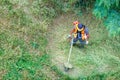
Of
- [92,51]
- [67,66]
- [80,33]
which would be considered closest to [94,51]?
[92,51]

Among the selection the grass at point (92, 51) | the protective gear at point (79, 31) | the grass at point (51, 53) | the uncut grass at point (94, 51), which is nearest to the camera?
the grass at point (51, 53)

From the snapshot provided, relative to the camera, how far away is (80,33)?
34.2 feet

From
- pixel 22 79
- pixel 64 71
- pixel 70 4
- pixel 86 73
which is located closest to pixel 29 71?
pixel 22 79

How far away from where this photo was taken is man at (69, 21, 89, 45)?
10305 millimetres

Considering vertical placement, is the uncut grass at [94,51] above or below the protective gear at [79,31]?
below

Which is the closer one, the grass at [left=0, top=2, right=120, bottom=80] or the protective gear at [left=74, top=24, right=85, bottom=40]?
the grass at [left=0, top=2, right=120, bottom=80]

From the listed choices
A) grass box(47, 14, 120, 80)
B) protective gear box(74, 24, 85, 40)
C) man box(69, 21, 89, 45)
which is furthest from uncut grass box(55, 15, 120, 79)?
protective gear box(74, 24, 85, 40)

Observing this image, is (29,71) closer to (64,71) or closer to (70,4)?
(64,71)

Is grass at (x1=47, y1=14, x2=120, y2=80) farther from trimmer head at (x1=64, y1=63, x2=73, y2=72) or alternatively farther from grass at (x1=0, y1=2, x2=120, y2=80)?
trimmer head at (x1=64, y1=63, x2=73, y2=72)

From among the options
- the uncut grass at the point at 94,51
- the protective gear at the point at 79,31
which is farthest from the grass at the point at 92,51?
the protective gear at the point at 79,31

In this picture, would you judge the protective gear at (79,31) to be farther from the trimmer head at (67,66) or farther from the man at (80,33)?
the trimmer head at (67,66)

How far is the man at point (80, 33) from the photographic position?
10.3m

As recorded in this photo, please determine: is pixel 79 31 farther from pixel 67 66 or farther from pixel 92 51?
pixel 67 66

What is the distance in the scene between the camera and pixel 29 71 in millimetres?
9516
